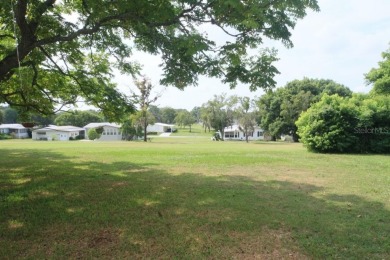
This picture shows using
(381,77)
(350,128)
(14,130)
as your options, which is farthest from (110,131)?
(350,128)

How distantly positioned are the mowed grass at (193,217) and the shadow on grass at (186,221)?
0.06 feet

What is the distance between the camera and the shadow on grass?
4.73m

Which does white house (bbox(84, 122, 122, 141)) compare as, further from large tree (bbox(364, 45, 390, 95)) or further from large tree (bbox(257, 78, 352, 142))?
large tree (bbox(364, 45, 390, 95))

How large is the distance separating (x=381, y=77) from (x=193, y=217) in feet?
110

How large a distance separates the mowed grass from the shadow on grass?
0.06ft

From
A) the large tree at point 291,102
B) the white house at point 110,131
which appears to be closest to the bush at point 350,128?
the large tree at point 291,102

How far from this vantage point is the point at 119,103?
1253cm

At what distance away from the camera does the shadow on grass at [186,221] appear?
15.5 ft

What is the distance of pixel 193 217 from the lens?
6199 millimetres

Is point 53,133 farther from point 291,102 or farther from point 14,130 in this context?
point 291,102

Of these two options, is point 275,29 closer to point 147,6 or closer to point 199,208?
point 147,6

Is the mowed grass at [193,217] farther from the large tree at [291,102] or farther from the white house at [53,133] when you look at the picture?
the white house at [53,133]

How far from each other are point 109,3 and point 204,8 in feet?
7.56

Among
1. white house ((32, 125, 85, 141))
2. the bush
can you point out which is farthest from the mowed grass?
white house ((32, 125, 85, 141))
